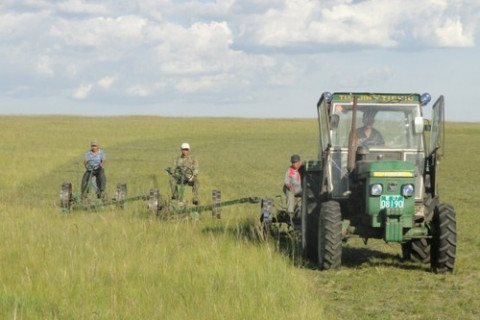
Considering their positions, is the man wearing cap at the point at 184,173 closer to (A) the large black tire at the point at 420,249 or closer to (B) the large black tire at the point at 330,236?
(A) the large black tire at the point at 420,249

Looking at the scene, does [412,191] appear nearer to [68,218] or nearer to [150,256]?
[150,256]

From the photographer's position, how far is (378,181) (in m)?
9.12

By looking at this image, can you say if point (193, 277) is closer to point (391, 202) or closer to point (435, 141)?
point (391, 202)

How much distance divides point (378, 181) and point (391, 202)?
0.28 m

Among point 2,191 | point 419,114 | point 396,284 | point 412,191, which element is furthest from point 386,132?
point 2,191

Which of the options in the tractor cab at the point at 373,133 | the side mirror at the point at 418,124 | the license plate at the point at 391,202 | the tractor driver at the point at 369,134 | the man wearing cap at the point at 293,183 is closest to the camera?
the license plate at the point at 391,202

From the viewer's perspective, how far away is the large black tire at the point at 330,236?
30.3 feet

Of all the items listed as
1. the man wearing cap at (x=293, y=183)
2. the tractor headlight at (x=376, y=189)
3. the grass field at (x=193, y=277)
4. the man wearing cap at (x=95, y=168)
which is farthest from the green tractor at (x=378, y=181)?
the man wearing cap at (x=95, y=168)

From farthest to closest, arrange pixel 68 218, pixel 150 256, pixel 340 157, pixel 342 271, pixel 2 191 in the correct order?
pixel 2 191
pixel 68 218
pixel 340 157
pixel 342 271
pixel 150 256

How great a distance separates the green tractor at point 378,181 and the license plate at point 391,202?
11 mm

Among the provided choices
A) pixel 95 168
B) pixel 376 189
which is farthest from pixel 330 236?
pixel 95 168

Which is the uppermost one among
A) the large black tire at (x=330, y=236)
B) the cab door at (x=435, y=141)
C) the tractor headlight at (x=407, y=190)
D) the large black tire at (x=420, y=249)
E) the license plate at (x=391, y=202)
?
the cab door at (x=435, y=141)

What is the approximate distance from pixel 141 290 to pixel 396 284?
3.05 m

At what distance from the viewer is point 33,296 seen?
22.8 feet
